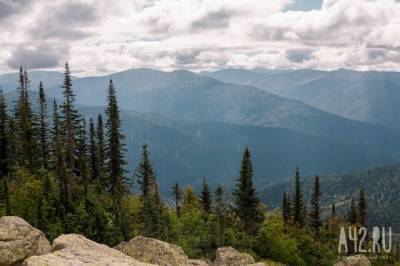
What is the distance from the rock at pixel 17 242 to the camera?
23547mm

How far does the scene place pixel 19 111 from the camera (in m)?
87.6

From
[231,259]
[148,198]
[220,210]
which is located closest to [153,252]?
[231,259]

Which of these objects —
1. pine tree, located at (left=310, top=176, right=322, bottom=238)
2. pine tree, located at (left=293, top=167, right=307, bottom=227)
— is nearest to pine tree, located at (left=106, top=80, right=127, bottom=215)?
pine tree, located at (left=293, top=167, right=307, bottom=227)

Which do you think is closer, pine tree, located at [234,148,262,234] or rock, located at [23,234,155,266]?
rock, located at [23,234,155,266]

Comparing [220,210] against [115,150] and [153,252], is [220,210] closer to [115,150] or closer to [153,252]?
[115,150]

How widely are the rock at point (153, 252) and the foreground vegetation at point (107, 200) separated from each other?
30.7 m

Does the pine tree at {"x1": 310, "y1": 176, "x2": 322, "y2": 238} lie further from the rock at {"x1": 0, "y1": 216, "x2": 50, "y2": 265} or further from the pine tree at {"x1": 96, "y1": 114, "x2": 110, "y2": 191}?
the rock at {"x1": 0, "y1": 216, "x2": 50, "y2": 265}

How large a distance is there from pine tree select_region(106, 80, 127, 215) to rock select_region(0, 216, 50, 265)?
49.0m

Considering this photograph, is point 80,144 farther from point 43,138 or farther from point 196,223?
point 196,223

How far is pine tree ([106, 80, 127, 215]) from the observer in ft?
249

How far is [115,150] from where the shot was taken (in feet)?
254

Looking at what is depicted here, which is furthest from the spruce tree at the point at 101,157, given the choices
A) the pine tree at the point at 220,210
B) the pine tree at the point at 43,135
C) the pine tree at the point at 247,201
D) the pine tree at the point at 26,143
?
the pine tree at the point at 247,201

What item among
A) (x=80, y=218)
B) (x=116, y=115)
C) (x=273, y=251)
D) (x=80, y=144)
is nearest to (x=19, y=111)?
(x=80, y=144)

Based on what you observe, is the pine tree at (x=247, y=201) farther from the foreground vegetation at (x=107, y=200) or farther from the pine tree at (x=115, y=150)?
the pine tree at (x=115, y=150)
